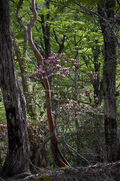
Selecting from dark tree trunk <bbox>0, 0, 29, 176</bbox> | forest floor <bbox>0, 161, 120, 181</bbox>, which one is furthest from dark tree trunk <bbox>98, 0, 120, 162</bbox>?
dark tree trunk <bbox>0, 0, 29, 176</bbox>

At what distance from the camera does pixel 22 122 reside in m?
5.04

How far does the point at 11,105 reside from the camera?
4.91m

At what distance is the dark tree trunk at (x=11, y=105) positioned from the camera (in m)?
4.79

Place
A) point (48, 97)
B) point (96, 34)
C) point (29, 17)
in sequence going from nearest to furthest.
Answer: point (48, 97) < point (96, 34) < point (29, 17)

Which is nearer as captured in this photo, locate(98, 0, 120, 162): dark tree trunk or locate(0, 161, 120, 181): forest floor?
locate(0, 161, 120, 181): forest floor

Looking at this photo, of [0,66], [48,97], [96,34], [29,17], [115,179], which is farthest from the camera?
[29,17]

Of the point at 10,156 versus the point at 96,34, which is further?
the point at 96,34

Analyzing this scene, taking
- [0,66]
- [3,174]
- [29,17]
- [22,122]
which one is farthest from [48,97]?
[29,17]

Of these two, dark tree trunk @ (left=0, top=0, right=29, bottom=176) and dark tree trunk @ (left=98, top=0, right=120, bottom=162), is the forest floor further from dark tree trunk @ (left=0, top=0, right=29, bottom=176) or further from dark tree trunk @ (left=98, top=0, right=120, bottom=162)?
dark tree trunk @ (left=98, top=0, right=120, bottom=162)

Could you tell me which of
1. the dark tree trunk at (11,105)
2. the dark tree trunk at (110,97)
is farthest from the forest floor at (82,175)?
the dark tree trunk at (110,97)

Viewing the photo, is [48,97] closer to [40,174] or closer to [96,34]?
[40,174]

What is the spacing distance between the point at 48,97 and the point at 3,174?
2710 millimetres

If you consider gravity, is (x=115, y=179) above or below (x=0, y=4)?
below

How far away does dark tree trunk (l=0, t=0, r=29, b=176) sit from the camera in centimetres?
479
